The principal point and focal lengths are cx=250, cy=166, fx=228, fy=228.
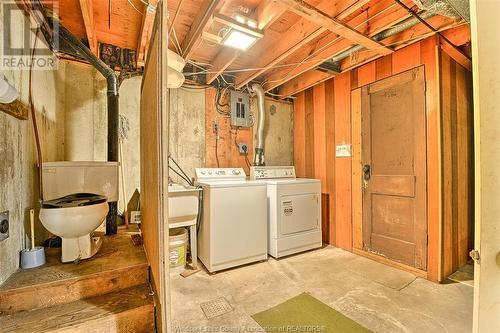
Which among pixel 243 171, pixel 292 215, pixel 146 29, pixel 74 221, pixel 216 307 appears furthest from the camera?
pixel 243 171

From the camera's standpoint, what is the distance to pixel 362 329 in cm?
155

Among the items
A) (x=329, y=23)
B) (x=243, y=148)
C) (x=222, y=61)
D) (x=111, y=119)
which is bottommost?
(x=243, y=148)

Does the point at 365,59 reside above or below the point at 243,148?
above

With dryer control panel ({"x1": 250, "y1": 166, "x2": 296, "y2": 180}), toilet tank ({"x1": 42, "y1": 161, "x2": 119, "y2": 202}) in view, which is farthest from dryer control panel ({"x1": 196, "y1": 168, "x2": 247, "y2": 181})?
toilet tank ({"x1": 42, "y1": 161, "x2": 119, "y2": 202})

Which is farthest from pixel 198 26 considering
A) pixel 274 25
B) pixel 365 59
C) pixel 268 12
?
pixel 365 59

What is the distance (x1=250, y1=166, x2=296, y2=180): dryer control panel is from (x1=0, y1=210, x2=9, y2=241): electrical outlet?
2.36 meters

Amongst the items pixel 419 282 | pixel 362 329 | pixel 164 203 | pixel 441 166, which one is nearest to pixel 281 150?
pixel 441 166

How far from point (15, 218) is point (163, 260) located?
1124 mm

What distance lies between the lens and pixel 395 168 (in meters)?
2.50

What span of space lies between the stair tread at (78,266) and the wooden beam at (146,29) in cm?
191

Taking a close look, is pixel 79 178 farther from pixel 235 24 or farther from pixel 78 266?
pixel 235 24

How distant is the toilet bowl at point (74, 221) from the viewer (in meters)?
1.51

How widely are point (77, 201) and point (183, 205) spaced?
0.91 metres

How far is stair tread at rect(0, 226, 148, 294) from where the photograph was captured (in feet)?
4.45
